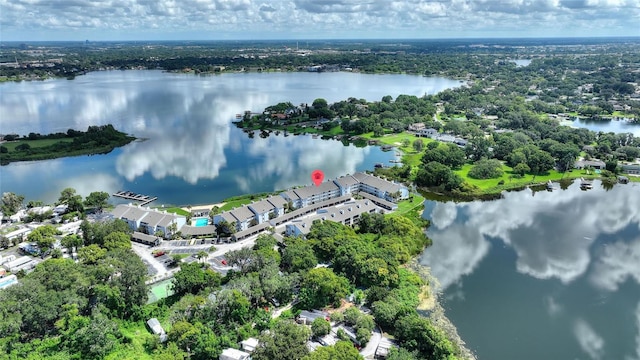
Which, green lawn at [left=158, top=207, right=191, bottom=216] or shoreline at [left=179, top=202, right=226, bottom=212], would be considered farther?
shoreline at [left=179, top=202, right=226, bottom=212]

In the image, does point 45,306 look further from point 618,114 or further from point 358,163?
point 618,114

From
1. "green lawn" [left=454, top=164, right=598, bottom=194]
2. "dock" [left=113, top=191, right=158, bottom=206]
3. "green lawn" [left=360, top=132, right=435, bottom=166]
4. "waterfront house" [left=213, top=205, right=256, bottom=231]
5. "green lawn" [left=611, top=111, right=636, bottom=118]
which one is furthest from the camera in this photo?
"green lawn" [left=611, top=111, right=636, bottom=118]

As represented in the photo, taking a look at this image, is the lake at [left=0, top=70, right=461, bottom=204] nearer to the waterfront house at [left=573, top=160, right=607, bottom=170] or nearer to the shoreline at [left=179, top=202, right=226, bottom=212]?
the shoreline at [left=179, top=202, right=226, bottom=212]

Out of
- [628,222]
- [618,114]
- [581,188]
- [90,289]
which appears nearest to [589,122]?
[618,114]

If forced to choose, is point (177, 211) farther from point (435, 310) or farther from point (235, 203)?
point (435, 310)

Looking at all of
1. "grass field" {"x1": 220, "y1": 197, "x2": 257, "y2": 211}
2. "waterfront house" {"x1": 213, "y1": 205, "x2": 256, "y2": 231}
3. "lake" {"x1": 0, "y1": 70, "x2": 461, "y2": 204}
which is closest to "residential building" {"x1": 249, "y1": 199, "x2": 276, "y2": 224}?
"waterfront house" {"x1": 213, "y1": 205, "x2": 256, "y2": 231}

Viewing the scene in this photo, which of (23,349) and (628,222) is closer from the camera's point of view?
(23,349)
